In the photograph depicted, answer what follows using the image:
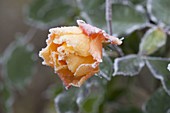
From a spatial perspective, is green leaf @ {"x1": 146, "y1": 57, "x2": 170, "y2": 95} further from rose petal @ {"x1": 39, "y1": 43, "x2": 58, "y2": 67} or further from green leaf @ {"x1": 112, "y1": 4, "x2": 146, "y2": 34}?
rose petal @ {"x1": 39, "y1": 43, "x2": 58, "y2": 67}

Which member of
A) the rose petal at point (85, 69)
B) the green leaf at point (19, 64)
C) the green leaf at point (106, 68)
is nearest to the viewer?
the rose petal at point (85, 69)

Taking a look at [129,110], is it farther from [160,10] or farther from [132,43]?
[160,10]

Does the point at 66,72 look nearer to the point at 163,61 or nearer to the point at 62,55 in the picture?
the point at 62,55

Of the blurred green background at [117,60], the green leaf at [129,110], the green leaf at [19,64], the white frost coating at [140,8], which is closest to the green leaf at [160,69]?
the blurred green background at [117,60]

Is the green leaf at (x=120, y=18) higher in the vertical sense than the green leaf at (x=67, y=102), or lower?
Result: higher

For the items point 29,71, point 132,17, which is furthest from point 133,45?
point 29,71

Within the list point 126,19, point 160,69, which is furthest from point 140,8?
point 160,69

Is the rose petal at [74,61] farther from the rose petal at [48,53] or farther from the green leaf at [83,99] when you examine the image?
the green leaf at [83,99]

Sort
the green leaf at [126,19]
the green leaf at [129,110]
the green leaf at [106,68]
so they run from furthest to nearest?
the green leaf at [129,110], the green leaf at [126,19], the green leaf at [106,68]
